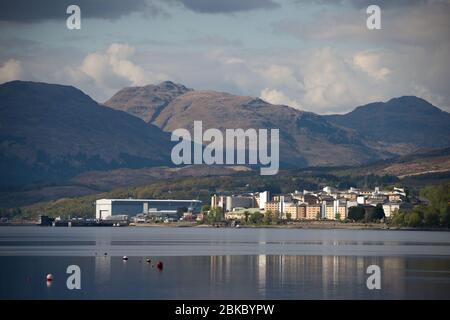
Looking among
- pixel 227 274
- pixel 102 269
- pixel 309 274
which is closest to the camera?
pixel 227 274

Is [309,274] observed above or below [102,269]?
below

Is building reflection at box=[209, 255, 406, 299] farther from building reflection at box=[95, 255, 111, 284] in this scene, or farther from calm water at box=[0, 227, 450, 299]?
building reflection at box=[95, 255, 111, 284]

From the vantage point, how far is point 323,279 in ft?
253

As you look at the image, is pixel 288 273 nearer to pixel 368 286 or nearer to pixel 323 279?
pixel 323 279

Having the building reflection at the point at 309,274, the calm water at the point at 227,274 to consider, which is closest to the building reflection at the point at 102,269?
the calm water at the point at 227,274

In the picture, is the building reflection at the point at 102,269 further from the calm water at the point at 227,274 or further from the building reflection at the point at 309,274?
the building reflection at the point at 309,274

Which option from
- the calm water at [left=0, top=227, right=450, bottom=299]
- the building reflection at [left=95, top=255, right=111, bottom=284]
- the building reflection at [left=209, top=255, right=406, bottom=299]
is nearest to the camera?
the calm water at [left=0, top=227, right=450, bottom=299]

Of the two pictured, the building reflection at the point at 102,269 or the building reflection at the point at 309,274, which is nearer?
the building reflection at the point at 309,274

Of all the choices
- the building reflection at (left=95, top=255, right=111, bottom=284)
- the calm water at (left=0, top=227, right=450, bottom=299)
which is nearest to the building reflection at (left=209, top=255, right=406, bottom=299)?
the calm water at (left=0, top=227, right=450, bottom=299)

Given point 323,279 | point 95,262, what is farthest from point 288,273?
point 95,262

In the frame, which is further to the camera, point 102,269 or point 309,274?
point 102,269

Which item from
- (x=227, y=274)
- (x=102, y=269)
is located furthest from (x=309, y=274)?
(x=102, y=269)

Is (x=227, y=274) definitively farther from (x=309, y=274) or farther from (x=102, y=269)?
(x=102, y=269)
